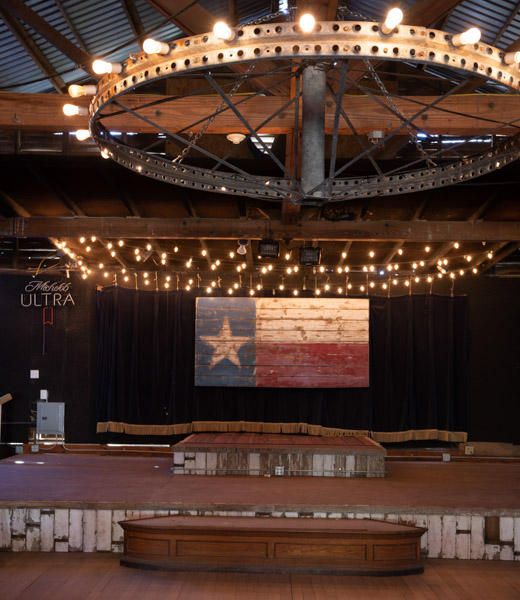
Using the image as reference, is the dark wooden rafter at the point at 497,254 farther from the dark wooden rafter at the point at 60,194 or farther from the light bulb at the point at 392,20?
the light bulb at the point at 392,20

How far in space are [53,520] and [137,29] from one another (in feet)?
19.2

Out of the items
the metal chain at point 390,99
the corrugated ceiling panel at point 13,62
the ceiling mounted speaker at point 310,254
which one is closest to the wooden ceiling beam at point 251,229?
the ceiling mounted speaker at point 310,254

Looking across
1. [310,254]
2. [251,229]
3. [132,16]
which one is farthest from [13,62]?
[310,254]

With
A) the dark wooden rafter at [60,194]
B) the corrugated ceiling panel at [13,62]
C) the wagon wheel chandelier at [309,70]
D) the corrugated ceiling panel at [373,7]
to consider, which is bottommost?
the wagon wheel chandelier at [309,70]

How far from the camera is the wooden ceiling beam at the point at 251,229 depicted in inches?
311

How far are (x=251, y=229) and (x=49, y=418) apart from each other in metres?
5.18

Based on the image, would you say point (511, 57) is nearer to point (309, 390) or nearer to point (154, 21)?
point (154, 21)

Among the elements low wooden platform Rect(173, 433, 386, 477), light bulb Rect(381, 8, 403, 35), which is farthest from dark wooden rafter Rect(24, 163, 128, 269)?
light bulb Rect(381, 8, 403, 35)

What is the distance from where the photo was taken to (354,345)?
10383 mm

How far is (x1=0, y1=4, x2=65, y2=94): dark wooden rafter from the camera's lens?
21.7 feet

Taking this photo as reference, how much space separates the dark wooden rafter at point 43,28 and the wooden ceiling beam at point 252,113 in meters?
0.51

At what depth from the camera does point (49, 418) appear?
10516 mm

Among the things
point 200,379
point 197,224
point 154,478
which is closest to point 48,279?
point 200,379

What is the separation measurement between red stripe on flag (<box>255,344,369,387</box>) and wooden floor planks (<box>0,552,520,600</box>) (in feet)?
15.4
